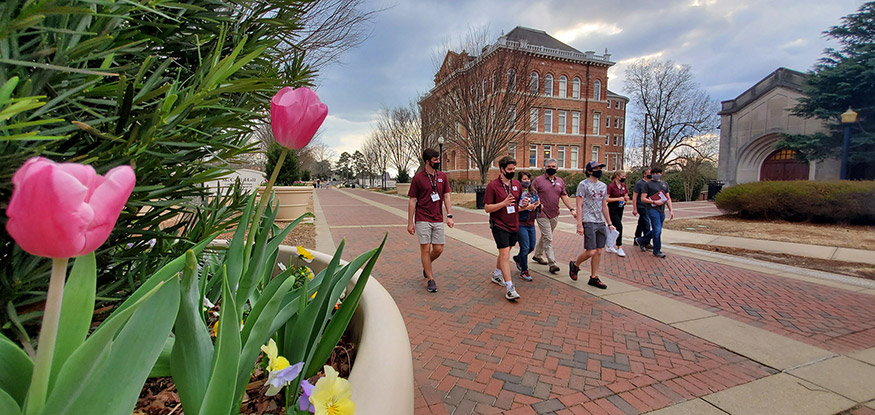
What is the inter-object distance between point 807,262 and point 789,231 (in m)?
5.32

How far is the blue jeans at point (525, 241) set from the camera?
6.00 metres

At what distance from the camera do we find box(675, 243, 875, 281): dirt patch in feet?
22.0

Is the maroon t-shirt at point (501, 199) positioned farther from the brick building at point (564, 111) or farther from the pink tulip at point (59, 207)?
the brick building at point (564, 111)

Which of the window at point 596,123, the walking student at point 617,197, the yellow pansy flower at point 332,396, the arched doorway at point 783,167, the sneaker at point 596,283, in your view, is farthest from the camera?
the window at point 596,123

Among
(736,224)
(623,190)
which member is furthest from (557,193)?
(736,224)

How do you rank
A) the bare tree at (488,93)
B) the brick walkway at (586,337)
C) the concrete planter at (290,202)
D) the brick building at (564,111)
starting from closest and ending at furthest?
the brick walkway at (586,337)
the concrete planter at (290,202)
the bare tree at (488,93)
the brick building at (564,111)

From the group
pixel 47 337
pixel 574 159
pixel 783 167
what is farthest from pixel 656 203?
pixel 574 159

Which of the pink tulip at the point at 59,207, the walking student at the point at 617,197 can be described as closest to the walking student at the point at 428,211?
the walking student at the point at 617,197

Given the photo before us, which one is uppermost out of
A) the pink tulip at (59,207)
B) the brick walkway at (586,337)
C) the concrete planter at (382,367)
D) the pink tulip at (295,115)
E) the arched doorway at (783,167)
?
the arched doorway at (783,167)

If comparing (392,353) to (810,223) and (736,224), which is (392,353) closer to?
(736,224)

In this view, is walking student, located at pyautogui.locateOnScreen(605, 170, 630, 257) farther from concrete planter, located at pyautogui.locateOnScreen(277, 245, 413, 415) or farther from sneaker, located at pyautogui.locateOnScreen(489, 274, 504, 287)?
concrete planter, located at pyautogui.locateOnScreen(277, 245, 413, 415)

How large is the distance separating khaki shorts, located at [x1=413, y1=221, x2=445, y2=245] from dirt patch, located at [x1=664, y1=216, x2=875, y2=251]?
977 cm

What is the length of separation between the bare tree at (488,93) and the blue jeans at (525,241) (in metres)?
17.1

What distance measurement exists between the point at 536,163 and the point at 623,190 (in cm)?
3505
